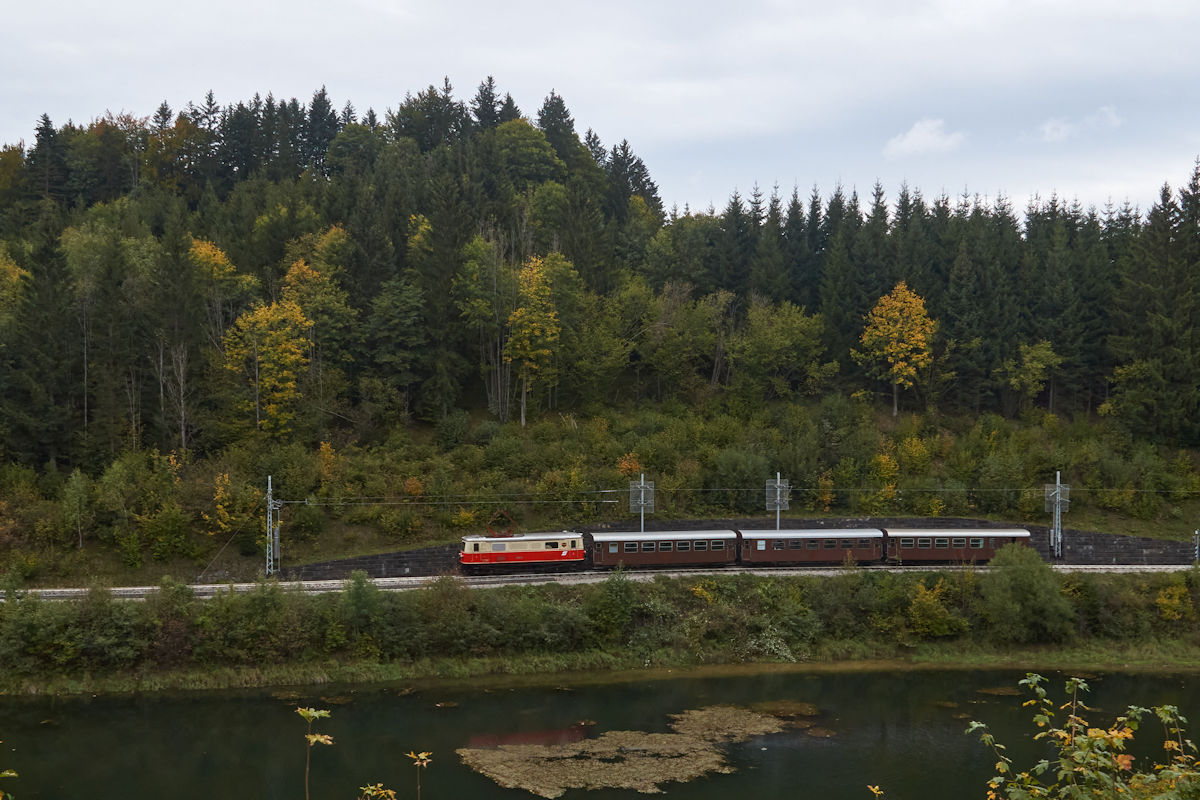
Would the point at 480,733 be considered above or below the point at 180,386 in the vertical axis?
below

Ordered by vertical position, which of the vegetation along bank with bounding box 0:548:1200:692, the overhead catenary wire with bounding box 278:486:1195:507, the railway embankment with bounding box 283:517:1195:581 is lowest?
the vegetation along bank with bounding box 0:548:1200:692

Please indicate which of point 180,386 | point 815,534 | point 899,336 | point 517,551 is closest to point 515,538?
point 517,551

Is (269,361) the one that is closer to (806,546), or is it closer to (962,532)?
(806,546)

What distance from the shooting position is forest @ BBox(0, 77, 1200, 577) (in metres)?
50.0

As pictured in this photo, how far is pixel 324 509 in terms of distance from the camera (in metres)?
48.9

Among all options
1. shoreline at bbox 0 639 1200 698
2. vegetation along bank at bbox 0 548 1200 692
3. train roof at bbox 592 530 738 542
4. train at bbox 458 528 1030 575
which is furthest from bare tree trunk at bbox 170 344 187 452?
train roof at bbox 592 530 738 542

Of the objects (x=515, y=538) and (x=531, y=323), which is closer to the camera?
(x=515, y=538)

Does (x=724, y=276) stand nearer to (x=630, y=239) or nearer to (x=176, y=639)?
(x=630, y=239)

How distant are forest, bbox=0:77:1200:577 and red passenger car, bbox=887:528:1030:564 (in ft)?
23.3

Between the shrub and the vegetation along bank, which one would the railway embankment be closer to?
the vegetation along bank

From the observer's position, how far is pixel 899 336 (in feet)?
211

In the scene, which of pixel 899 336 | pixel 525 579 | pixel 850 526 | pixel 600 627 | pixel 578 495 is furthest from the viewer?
pixel 899 336

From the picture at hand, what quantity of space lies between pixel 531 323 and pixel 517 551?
20068 mm

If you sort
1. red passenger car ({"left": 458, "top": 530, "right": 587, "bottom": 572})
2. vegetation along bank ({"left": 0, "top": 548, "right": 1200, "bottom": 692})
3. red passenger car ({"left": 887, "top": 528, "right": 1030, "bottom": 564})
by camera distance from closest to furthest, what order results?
vegetation along bank ({"left": 0, "top": 548, "right": 1200, "bottom": 692}) < red passenger car ({"left": 458, "top": 530, "right": 587, "bottom": 572}) < red passenger car ({"left": 887, "top": 528, "right": 1030, "bottom": 564})
